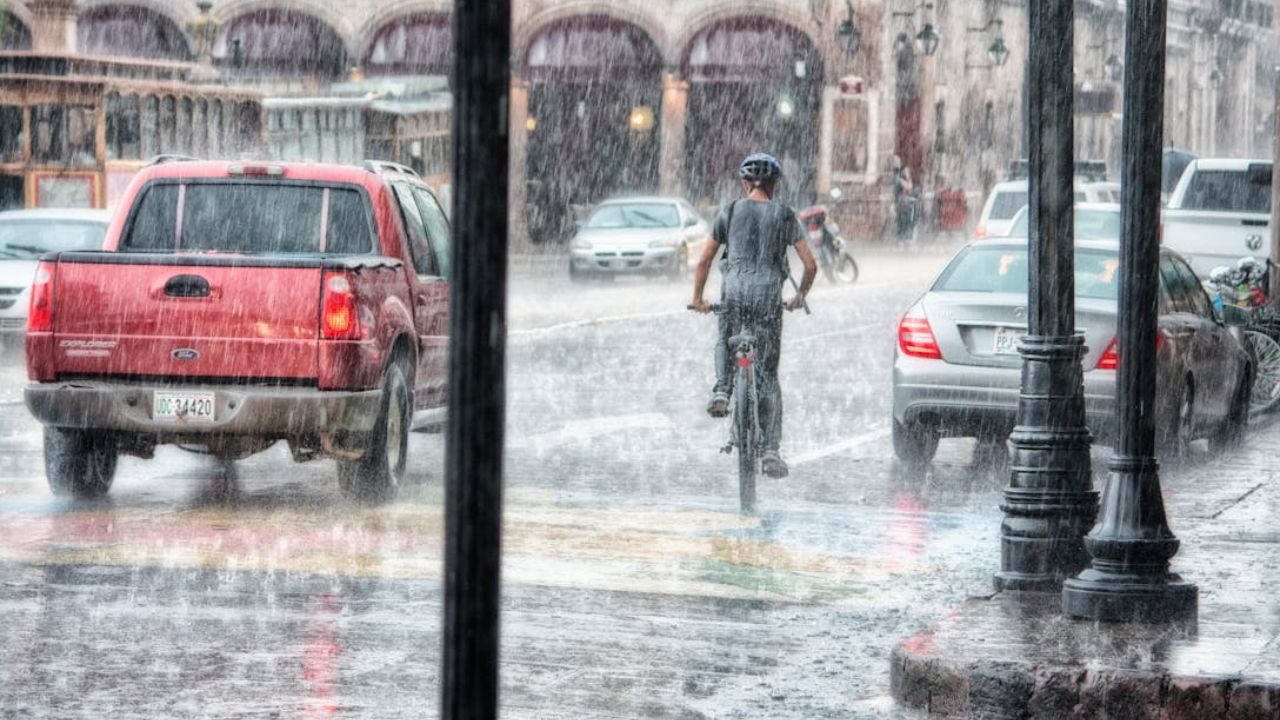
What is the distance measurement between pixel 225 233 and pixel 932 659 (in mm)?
6072

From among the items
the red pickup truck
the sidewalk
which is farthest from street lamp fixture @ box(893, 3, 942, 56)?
the sidewalk

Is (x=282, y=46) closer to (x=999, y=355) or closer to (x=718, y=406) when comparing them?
(x=999, y=355)

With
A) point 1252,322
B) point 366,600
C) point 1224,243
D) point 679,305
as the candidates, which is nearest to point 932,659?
point 366,600

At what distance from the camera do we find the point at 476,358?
3471 millimetres

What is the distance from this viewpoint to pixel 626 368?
2025cm

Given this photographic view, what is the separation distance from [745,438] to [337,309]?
7.23 feet

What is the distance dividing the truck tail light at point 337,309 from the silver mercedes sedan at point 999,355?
3.66 metres

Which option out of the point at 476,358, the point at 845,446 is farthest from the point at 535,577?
the point at 476,358

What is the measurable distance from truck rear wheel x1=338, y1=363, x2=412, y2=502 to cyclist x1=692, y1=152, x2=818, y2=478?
1649 mm

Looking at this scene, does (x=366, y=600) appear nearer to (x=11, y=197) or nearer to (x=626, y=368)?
(x=626, y=368)

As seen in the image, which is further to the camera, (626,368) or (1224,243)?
(1224,243)

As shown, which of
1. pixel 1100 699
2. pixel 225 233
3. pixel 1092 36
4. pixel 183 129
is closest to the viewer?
pixel 1100 699

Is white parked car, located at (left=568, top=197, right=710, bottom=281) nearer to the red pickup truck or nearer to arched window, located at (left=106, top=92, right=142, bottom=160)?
arched window, located at (left=106, top=92, right=142, bottom=160)

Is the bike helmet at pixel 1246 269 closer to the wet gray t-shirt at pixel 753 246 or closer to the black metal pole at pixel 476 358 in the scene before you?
the wet gray t-shirt at pixel 753 246
